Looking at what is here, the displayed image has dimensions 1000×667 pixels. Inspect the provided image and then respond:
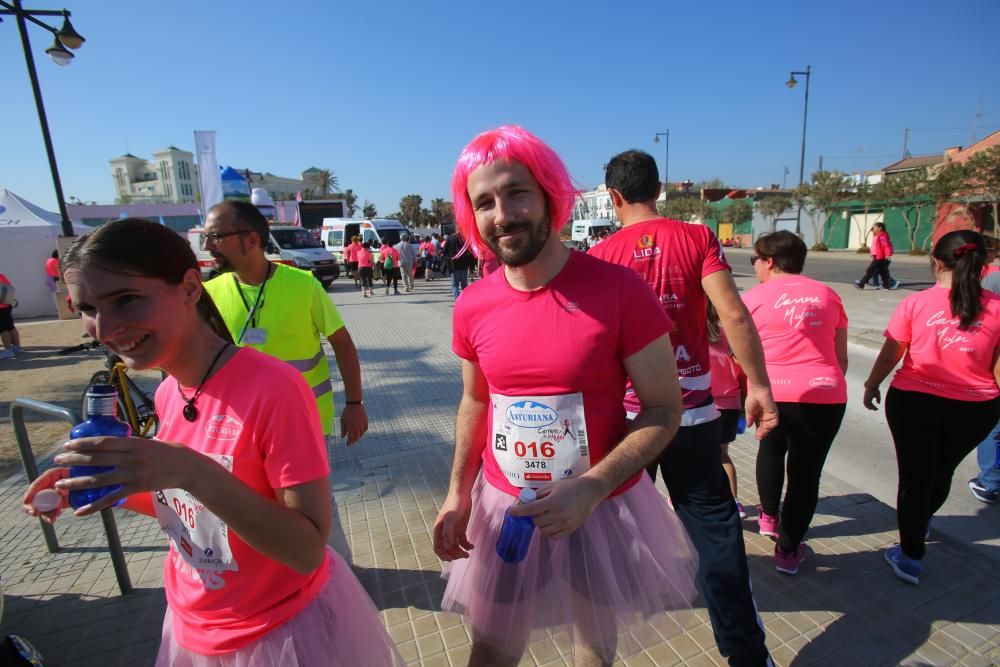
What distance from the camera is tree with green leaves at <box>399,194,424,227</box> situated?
81062mm

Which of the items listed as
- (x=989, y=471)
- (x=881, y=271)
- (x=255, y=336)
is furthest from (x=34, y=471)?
(x=881, y=271)

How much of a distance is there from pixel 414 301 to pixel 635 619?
1355cm

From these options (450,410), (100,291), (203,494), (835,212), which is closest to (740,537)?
(203,494)

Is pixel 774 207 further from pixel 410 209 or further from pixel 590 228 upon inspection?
pixel 410 209

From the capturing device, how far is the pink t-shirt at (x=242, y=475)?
122 cm

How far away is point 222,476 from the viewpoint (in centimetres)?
104

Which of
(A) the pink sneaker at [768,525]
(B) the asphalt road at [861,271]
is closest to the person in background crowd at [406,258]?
(B) the asphalt road at [861,271]

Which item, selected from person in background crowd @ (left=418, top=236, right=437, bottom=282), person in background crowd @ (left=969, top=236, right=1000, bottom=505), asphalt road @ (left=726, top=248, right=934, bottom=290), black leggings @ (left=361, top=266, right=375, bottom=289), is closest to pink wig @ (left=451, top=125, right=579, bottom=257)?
person in background crowd @ (left=969, top=236, right=1000, bottom=505)

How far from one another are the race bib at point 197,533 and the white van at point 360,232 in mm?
18876

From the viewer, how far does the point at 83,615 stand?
2.71 metres

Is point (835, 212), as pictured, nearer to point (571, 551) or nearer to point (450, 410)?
point (450, 410)

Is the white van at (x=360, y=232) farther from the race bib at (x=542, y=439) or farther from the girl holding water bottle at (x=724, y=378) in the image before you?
the race bib at (x=542, y=439)

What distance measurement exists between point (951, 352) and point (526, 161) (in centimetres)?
251

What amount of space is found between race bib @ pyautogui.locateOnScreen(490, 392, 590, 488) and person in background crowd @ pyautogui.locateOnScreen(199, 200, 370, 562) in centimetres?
127
